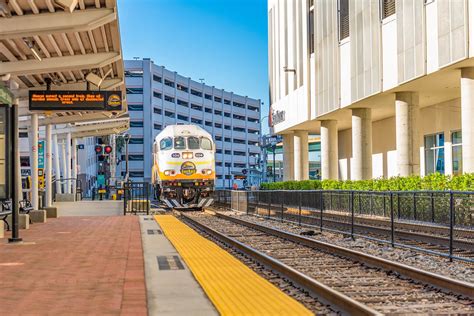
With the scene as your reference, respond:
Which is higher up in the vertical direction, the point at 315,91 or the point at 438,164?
the point at 315,91

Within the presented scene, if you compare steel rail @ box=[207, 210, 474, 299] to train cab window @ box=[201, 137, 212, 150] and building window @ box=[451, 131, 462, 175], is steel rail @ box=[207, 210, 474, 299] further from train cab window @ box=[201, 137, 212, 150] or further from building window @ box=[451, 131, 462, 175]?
building window @ box=[451, 131, 462, 175]

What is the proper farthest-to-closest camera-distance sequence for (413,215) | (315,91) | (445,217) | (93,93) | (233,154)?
(233,154) → (315,91) → (93,93) → (413,215) → (445,217)

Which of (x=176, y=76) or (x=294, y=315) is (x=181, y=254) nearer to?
(x=294, y=315)

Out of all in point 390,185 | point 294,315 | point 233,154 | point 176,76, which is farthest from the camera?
point 233,154

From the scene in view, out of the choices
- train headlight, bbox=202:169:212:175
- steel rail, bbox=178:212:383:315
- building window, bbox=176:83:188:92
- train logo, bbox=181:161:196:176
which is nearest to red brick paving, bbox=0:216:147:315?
steel rail, bbox=178:212:383:315

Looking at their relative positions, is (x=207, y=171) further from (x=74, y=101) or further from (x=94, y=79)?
(x=74, y=101)

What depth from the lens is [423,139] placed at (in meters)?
37.5

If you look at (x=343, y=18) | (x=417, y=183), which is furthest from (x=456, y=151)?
(x=417, y=183)

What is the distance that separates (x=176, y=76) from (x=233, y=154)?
80.8ft

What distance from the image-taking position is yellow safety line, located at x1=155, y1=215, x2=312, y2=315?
7.36 meters

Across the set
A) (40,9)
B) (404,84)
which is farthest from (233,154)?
(40,9)

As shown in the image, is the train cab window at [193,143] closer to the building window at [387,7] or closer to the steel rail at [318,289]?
the building window at [387,7]

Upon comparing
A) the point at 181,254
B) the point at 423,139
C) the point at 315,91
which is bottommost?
the point at 181,254

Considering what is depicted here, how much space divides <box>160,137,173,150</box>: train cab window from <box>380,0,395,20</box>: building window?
11554 mm
